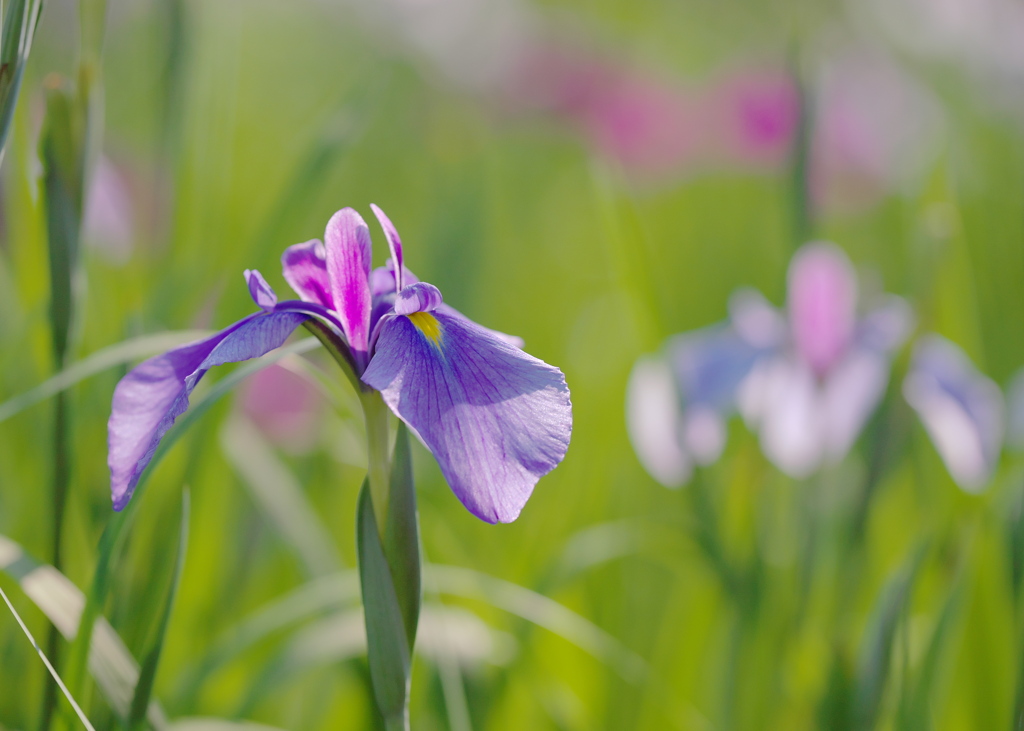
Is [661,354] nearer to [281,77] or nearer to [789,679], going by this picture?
[789,679]

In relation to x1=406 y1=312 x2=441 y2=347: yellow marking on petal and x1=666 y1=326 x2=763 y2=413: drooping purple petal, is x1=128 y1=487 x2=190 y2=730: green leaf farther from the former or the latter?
x1=666 y1=326 x2=763 y2=413: drooping purple petal

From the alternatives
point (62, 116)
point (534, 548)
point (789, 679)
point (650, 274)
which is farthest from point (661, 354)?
point (62, 116)

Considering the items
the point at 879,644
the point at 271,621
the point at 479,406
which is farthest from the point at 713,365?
the point at 479,406

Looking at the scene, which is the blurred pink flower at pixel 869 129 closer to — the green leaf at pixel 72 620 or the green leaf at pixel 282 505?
the green leaf at pixel 282 505

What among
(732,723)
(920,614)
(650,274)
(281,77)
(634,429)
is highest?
(281,77)

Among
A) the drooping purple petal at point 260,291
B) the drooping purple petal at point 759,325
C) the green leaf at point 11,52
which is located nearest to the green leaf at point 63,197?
the green leaf at point 11,52

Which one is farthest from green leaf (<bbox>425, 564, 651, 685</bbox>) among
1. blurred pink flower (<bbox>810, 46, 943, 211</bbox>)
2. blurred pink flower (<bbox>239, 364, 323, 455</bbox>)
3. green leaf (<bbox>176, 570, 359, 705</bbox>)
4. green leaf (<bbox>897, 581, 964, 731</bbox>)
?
blurred pink flower (<bbox>810, 46, 943, 211</bbox>)
